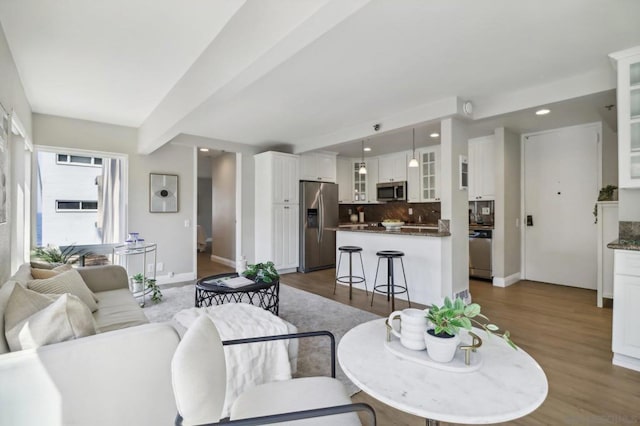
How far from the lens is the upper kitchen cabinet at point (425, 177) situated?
596 centimetres

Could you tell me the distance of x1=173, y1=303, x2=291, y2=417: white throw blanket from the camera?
6.00ft

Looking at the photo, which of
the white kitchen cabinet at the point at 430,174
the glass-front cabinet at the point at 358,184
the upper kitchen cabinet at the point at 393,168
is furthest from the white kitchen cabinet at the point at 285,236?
the white kitchen cabinet at the point at 430,174

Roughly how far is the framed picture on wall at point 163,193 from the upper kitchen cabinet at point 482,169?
16.8 feet

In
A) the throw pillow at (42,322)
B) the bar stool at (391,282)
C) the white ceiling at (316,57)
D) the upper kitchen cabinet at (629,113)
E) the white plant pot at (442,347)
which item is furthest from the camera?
the bar stool at (391,282)

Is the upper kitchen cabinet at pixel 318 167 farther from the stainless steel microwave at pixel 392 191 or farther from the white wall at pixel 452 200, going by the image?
the white wall at pixel 452 200

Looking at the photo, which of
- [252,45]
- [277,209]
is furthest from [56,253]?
[252,45]

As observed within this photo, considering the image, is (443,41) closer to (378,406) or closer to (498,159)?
(378,406)

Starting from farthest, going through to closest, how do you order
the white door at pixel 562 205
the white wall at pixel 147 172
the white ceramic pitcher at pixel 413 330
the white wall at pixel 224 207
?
the white wall at pixel 224 207
the white door at pixel 562 205
the white wall at pixel 147 172
the white ceramic pitcher at pixel 413 330

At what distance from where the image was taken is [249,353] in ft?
6.17

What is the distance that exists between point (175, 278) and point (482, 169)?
5.50 m

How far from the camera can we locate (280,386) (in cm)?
131

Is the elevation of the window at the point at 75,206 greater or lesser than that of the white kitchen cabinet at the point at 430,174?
lesser

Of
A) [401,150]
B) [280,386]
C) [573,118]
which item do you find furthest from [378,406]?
[401,150]

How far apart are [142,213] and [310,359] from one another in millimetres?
3797
